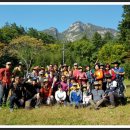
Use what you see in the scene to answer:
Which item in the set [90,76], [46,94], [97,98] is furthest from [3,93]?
[90,76]

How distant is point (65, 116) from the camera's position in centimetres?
1218

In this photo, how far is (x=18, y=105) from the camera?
1371 cm

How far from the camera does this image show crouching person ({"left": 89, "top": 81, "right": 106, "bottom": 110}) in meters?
13.5

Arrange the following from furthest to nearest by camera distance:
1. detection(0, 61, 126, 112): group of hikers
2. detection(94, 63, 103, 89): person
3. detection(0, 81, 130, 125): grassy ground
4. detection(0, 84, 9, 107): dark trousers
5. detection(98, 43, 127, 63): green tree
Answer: detection(98, 43, 127, 63): green tree → detection(94, 63, 103, 89): person → detection(0, 84, 9, 107): dark trousers → detection(0, 61, 126, 112): group of hikers → detection(0, 81, 130, 125): grassy ground

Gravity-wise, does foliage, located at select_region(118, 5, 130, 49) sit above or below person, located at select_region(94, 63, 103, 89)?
above

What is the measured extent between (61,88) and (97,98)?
5.27ft

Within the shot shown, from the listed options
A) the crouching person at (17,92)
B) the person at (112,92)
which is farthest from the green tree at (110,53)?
the crouching person at (17,92)

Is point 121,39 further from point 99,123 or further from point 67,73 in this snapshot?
point 99,123

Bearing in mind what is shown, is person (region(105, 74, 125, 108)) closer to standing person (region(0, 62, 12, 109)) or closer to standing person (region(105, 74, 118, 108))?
standing person (region(105, 74, 118, 108))

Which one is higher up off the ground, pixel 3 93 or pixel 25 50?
pixel 25 50

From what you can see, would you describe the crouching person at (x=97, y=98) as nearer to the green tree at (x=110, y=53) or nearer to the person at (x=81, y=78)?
the person at (x=81, y=78)

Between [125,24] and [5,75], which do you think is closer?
[5,75]

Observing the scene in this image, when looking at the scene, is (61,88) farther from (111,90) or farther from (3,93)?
(3,93)

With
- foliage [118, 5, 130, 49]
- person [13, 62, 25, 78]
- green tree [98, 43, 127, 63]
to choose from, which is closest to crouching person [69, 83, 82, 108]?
person [13, 62, 25, 78]
